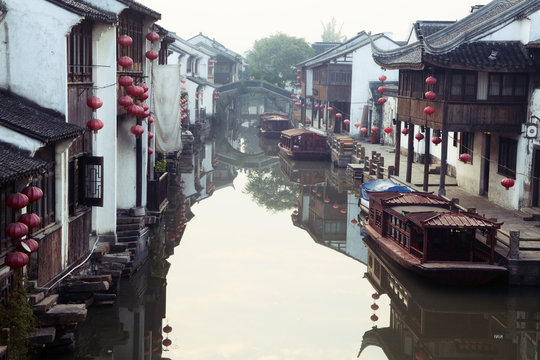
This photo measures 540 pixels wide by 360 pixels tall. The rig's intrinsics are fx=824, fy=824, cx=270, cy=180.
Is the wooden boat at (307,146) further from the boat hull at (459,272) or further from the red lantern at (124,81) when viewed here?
the boat hull at (459,272)

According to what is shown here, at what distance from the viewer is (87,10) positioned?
1942cm

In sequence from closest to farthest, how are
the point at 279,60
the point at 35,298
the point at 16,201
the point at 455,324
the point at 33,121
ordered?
the point at 16,201, the point at 35,298, the point at 33,121, the point at 455,324, the point at 279,60

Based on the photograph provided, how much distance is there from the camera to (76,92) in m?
19.6

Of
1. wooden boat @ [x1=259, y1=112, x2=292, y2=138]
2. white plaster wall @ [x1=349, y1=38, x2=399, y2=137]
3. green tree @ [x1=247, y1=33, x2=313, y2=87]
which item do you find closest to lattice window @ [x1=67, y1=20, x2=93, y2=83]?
white plaster wall @ [x1=349, y1=38, x2=399, y2=137]

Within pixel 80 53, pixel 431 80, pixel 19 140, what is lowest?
pixel 19 140

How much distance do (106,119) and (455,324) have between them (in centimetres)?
1064

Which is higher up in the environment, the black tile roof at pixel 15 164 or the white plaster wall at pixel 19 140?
the white plaster wall at pixel 19 140

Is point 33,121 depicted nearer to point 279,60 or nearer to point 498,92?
point 498,92

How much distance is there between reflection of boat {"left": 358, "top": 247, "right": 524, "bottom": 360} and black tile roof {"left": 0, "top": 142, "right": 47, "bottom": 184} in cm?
792

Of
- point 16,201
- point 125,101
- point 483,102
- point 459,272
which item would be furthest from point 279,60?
point 16,201

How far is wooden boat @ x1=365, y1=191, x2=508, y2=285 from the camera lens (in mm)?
21656

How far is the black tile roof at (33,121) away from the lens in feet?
50.1

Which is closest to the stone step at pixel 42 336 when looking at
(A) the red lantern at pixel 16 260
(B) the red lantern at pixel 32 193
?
(A) the red lantern at pixel 16 260

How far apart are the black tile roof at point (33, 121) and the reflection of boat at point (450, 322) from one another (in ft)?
25.6
